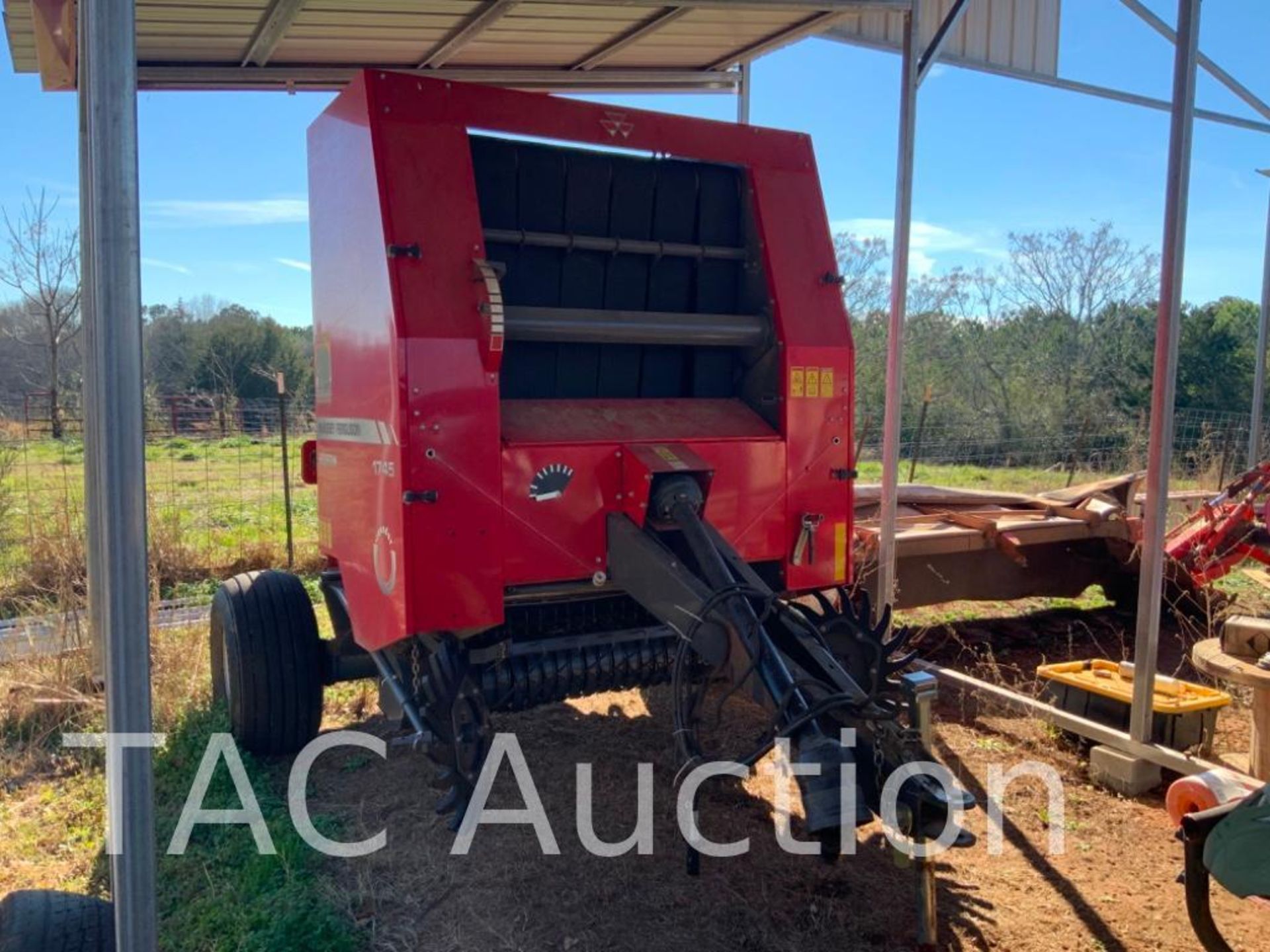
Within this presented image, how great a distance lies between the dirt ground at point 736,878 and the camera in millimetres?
3098

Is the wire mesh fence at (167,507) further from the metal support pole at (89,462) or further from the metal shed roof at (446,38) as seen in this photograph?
the metal shed roof at (446,38)

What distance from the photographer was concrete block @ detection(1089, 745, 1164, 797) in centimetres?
407

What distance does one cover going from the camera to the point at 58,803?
4.19 meters

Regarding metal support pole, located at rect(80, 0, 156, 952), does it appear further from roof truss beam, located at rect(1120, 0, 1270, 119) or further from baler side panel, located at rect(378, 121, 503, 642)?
roof truss beam, located at rect(1120, 0, 1270, 119)

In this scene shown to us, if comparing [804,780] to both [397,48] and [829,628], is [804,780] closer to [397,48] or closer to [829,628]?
[829,628]

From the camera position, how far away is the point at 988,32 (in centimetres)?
630

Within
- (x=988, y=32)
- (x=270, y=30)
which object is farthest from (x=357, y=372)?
(x=988, y=32)

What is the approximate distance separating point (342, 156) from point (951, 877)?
3273 millimetres

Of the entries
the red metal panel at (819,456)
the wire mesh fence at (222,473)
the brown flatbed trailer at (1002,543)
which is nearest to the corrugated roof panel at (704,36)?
the red metal panel at (819,456)

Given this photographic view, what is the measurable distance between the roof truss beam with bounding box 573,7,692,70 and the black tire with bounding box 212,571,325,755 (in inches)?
127

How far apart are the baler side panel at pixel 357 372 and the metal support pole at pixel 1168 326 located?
2861mm

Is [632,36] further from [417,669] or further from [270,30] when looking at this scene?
[417,669]

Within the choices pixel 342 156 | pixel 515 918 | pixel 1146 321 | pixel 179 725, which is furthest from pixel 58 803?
pixel 1146 321

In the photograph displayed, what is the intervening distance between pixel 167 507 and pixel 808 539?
6874mm
